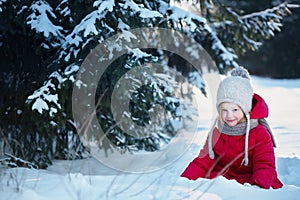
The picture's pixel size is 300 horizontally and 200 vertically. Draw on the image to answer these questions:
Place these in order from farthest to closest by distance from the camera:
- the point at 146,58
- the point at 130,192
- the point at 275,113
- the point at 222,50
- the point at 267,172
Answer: the point at 275,113 → the point at 222,50 → the point at 146,58 → the point at 267,172 → the point at 130,192

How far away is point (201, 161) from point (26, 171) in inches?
57.9

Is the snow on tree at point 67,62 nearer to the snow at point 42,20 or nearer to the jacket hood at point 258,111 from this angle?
the snow at point 42,20

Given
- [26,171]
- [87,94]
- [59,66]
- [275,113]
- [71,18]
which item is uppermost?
[71,18]

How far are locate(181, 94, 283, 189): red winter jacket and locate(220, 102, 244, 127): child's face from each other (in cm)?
10

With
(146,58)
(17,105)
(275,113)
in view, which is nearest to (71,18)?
(146,58)

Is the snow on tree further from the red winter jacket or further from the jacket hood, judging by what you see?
the jacket hood

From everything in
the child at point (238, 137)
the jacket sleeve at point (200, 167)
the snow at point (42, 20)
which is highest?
the snow at point (42, 20)

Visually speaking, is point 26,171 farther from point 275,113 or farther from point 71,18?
point 275,113

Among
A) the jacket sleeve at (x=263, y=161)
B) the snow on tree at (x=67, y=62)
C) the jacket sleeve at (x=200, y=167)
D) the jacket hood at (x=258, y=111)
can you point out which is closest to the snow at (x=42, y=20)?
the snow on tree at (x=67, y=62)

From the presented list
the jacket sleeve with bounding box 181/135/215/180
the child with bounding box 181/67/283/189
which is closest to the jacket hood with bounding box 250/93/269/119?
the child with bounding box 181/67/283/189

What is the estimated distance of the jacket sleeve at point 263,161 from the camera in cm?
364

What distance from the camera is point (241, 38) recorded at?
7227 millimetres

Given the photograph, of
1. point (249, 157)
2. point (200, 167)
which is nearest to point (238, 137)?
point (249, 157)

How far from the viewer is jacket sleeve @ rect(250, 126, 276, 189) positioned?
3.64 metres
